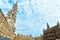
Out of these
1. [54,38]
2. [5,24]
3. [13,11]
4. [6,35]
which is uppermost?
[13,11]

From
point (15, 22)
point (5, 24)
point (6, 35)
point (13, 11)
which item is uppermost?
point (13, 11)

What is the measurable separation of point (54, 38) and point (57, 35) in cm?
87

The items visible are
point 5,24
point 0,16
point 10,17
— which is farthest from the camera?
point 10,17

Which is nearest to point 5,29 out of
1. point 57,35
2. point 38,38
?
point 38,38

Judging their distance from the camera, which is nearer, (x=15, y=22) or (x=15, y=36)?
(x=15, y=36)

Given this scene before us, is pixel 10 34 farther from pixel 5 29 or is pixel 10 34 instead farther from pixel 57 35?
pixel 57 35

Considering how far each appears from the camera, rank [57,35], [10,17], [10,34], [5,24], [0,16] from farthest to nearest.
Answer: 1. [10,17]
2. [10,34]
3. [5,24]
4. [0,16]
5. [57,35]

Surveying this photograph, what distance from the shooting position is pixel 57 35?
1891cm

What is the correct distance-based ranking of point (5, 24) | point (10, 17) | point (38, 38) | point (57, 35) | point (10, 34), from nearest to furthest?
1. point (57, 35)
2. point (5, 24)
3. point (10, 34)
4. point (38, 38)
5. point (10, 17)

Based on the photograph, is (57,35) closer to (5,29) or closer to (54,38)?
(54,38)

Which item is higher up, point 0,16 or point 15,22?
point 15,22

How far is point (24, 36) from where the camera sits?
3081 centimetres

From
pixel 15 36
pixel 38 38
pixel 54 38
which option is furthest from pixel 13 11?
pixel 54 38

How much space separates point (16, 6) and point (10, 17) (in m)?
4.35
